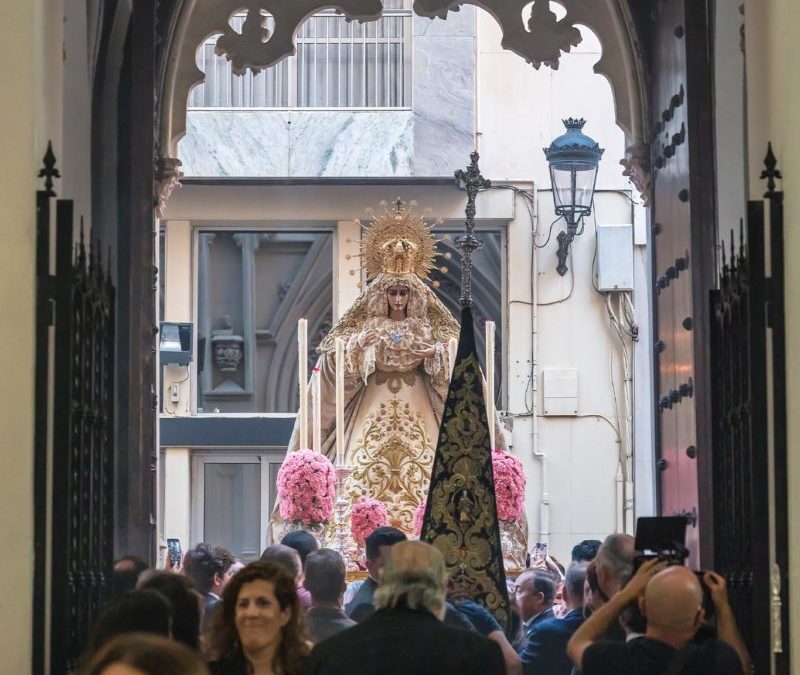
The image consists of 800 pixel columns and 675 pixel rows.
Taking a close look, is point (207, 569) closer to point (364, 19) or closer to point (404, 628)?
point (404, 628)

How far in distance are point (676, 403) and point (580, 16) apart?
263cm

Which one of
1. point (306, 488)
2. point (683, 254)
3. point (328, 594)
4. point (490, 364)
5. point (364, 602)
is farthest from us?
point (306, 488)

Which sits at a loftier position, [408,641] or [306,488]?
[306,488]

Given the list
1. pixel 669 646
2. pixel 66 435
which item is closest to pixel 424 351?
pixel 66 435

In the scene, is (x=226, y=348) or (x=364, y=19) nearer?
(x=364, y=19)

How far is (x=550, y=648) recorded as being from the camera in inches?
287

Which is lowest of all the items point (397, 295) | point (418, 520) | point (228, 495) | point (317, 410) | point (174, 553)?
point (174, 553)

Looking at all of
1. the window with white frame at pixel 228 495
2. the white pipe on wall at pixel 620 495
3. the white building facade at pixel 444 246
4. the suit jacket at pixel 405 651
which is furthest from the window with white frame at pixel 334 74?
the suit jacket at pixel 405 651

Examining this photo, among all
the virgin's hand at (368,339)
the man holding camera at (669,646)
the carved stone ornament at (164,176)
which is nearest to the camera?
the man holding camera at (669,646)

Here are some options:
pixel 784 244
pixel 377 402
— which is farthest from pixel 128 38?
pixel 784 244

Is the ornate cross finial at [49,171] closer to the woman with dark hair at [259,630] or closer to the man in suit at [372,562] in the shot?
the woman with dark hair at [259,630]

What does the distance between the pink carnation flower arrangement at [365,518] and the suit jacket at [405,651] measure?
685 centimetres

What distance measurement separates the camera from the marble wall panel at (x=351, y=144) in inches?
772

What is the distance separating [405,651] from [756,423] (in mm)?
1791
